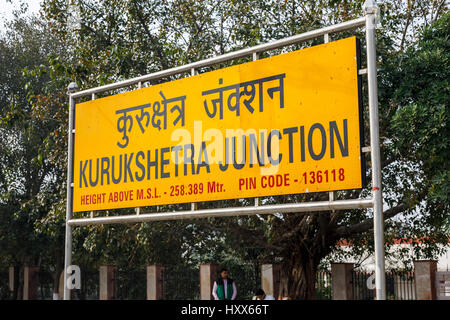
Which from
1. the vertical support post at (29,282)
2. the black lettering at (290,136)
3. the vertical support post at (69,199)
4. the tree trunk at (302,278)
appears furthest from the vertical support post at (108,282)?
the black lettering at (290,136)

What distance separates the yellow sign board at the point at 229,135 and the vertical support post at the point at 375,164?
0.20 m

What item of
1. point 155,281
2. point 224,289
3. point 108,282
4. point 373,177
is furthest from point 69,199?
point 108,282

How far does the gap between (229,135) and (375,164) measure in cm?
178

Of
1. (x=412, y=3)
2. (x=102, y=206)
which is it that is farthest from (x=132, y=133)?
(x=412, y=3)

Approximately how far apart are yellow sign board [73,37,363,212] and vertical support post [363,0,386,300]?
200mm

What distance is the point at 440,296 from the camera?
36.2 feet

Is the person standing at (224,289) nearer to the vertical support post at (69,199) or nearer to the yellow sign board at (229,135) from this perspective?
the vertical support post at (69,199)

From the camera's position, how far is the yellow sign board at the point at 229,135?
5426 mm

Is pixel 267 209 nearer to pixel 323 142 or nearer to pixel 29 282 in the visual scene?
pixel 323 142

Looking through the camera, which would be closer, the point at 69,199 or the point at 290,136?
the point at 290,136

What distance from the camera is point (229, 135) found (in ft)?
20.4

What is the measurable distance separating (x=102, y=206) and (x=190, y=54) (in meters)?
6.38

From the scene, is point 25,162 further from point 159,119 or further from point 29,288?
point 159,119

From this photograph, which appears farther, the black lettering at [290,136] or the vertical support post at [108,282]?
Result: the vertical support post at [108,282]
